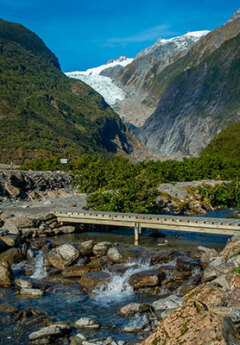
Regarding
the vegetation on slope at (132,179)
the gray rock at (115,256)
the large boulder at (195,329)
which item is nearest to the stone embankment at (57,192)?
the vegetation on slope at (132,179)

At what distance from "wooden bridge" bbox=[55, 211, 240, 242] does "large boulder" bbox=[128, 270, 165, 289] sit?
17.7 feet

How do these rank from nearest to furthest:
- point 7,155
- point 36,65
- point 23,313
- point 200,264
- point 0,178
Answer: point 23,313 < point 200,264 < point 0,178 < point 7,155 < point 36,65

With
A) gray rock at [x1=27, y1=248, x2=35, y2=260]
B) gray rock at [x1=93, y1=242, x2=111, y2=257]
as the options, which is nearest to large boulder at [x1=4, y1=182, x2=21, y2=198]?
gray rock at [x1=27, y1=248, x2=35, y2=260]

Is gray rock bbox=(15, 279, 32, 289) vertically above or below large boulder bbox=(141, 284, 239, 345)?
below

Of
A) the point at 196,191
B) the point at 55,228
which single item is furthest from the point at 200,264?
the point at 196,191

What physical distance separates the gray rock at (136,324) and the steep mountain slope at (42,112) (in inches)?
3091

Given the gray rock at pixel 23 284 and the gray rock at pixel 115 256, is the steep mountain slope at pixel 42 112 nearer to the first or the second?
the gray rock at pixel 115 256

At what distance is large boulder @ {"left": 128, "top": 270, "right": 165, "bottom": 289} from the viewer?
14.6 metres

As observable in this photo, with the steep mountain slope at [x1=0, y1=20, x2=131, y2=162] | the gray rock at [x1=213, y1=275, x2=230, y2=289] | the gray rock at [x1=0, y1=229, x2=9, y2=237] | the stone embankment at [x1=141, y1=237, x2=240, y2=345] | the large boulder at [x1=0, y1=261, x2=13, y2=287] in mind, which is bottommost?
the large boulder at [x1=0, y1=261, x2=13, y2=287]

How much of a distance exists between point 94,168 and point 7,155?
174ft

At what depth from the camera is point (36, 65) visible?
574 feet

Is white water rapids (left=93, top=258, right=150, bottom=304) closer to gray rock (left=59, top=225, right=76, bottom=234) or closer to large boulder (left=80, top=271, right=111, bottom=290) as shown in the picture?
large boulder (left=80, top=271, right=111, bottom=290)

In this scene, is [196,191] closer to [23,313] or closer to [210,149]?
[23,313]

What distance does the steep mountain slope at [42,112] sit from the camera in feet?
318
